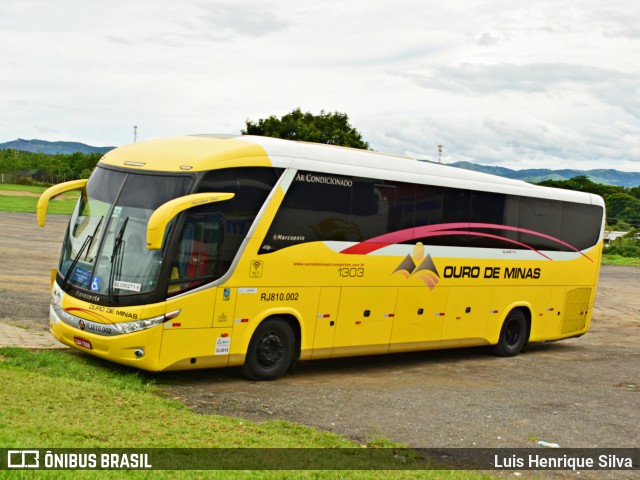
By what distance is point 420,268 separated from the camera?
16.2 meters

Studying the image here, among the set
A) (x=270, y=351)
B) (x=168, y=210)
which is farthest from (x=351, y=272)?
(x=168, y=210)

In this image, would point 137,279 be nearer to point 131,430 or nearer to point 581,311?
point 131,430

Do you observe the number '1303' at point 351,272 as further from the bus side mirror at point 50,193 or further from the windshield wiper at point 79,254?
the bus side mirror at point 50,193

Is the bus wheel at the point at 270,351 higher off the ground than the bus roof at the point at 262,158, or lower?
lower

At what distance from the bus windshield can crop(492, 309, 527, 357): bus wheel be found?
8.94 m

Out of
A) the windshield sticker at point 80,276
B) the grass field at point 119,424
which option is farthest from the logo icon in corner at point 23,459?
the windshield sticker at point 80,276

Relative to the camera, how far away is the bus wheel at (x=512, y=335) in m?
18.8

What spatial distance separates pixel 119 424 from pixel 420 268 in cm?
798

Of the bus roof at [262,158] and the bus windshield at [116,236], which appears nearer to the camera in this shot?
the bus windshield at [116,236]

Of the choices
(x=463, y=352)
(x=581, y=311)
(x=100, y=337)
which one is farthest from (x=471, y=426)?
(x=581, y=311)

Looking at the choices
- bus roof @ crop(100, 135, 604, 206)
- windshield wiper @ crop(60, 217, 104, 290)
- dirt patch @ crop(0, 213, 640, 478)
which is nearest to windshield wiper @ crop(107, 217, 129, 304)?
windshield wiper @ crop(60, 217, 104, 290)

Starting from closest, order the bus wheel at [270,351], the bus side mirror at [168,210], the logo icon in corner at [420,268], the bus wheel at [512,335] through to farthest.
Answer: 1. the bus side mirror at [168,210]
2. the bus wheel at [270,351]
3. the logo icon in corner at [420,268]
4. the bus wheel at [512,335]

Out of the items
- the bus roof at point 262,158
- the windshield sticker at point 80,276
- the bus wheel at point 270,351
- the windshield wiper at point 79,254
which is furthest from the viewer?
the bus wheel at point 270,351

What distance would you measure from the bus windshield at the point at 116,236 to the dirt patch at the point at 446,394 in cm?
173
